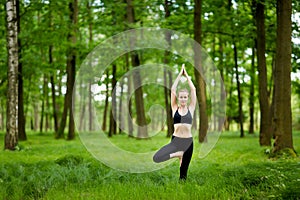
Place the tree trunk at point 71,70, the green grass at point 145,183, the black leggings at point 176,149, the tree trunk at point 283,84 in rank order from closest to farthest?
the green grass at point 145,183 < the black leggings at point 176,149 < the tree trunk at point 283,84 < the tree trunk at point 71,70

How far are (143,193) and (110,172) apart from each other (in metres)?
2.44

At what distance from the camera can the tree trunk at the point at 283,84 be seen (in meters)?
12.1

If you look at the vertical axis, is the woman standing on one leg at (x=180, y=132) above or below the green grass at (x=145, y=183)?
above

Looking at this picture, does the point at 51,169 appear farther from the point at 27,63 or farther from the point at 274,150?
the point at 27,63

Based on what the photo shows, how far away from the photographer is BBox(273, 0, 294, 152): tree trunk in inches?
475

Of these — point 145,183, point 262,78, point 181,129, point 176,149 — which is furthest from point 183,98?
point 262,78

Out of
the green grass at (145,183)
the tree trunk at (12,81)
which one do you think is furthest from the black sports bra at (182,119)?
the tree trunk at (12,81)

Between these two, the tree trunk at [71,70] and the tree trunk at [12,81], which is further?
the tree trunk at [71,70]

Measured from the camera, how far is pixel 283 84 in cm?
1210

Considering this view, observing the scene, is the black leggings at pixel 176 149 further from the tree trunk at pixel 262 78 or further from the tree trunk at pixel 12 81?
the tree trunk at pixel 262 78

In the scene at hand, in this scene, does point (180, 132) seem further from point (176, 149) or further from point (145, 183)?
point (145, 183)

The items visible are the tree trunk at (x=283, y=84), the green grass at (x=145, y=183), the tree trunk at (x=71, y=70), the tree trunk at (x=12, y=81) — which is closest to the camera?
the green grass at (x=145, y=183)

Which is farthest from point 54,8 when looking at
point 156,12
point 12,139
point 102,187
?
point 102,187

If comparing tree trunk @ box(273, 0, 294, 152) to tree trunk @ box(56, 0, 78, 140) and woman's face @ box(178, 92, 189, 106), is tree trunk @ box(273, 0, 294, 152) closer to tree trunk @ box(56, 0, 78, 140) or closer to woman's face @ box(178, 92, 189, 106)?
woman's face @ box(178, 92, 189, 106)
